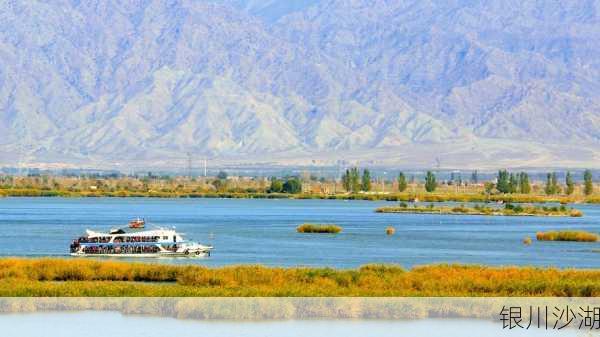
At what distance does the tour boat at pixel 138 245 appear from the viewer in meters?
62.5

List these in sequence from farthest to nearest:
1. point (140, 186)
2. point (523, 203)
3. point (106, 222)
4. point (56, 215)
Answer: point (140, 186) < point (523, 203) < point (56, 215) < point (106, 222)

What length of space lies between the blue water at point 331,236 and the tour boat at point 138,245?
4.22 ft

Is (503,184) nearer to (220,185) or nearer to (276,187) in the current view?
(276,187)

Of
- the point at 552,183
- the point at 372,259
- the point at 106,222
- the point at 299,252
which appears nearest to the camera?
the point at 372,259

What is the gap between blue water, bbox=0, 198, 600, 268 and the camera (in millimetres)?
60469

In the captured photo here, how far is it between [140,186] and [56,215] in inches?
3287

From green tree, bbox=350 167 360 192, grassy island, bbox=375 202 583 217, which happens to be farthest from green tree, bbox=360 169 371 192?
grassy island, bbox=375 202 583 217

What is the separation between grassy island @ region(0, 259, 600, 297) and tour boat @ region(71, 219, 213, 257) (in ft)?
58.7

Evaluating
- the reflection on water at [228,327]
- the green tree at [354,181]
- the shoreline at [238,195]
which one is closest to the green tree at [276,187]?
the shoreline at [238,195]

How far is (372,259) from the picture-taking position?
59750 millimetres

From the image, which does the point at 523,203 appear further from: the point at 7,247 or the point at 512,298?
the point at 512,298

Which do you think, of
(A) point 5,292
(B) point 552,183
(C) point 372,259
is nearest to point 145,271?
(A) point 5,292

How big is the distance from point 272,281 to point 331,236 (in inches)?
1572

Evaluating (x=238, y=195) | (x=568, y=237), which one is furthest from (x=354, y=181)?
(x=568, y=237)
